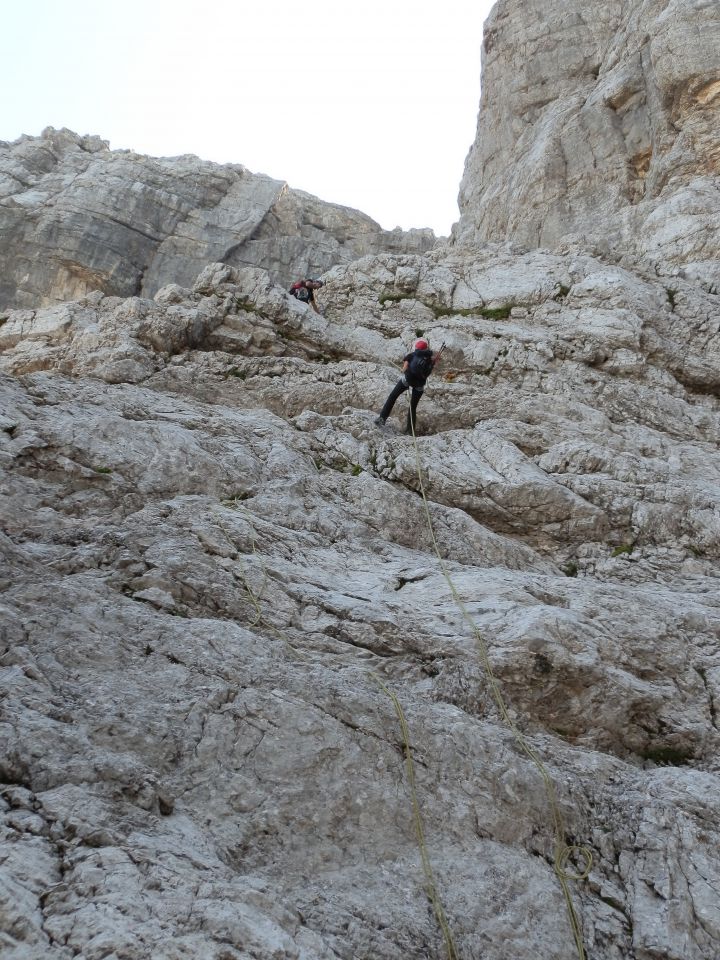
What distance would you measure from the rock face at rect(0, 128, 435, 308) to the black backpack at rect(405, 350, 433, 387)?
103 ft

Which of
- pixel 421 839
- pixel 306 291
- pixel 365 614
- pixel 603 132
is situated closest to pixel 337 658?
pixel 365 614

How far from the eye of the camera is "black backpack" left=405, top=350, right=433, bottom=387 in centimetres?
1412

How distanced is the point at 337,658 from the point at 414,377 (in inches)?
305

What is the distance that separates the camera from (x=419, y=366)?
1412 centimetres

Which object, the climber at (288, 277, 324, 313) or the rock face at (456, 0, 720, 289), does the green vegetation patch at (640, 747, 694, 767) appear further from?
the rock face at (456, 0, 720, 289)

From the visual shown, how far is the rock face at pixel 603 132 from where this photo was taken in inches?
943

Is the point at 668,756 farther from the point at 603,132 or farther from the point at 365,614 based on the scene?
the point at 603,132

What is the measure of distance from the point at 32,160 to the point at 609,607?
48990 millimetres

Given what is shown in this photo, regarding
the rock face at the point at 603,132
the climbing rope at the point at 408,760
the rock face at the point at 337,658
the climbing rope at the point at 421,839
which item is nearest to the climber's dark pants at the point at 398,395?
the rock face at the point at 337,658

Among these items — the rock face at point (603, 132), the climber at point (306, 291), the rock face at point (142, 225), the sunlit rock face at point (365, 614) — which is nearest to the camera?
the sunlit rock face at point (365, 614)

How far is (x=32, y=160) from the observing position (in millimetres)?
45094

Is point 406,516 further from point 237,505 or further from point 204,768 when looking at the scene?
point 204,768

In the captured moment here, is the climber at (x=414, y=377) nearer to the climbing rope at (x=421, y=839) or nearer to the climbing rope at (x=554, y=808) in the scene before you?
the climbing rope at (x=554, y=808)

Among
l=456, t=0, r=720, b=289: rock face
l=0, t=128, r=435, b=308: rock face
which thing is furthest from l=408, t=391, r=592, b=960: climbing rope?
l=0, t=128, r=435, b=308: rock face
